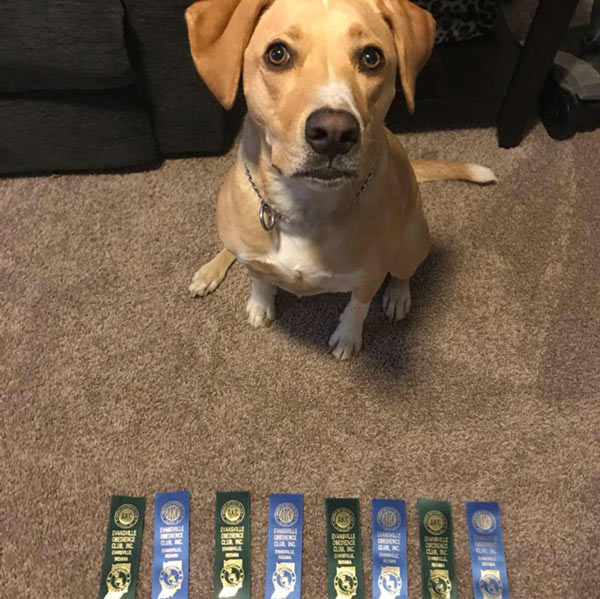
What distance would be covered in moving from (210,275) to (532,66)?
1.30m

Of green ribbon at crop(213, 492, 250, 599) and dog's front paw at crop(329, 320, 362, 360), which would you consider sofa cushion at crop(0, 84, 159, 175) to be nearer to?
dog's front paw at crop(329, 320, 362, 360)

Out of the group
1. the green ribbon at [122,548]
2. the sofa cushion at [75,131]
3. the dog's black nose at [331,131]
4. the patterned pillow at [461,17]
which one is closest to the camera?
the dog's black nose at [331,131]

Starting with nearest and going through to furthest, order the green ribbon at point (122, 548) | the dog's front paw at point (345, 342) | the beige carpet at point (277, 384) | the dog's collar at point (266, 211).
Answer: the dog's collar at point (266, 211) < the green ribbon at point (122, 548) < the beige carpet at point (277, 384) < the dog's front paw at point (345, 342)

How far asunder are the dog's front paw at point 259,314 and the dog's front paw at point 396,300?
0.37 meters

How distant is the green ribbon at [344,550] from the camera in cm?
152

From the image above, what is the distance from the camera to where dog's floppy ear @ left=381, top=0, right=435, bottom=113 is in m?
1.20

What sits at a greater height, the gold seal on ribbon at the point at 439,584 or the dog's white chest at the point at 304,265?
the dog's white chest at the point at 304,265

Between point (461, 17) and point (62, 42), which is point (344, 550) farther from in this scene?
point (461, 17)

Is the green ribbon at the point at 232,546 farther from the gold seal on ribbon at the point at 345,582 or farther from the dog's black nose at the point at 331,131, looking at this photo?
the dog's black nose at the point at 331,131

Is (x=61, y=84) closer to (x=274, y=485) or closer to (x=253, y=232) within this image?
(x=253, y=232)

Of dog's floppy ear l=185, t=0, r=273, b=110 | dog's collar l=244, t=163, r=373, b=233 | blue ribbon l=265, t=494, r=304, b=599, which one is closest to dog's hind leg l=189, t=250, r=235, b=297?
dog's collar l=244, t=163, r=373, b=233

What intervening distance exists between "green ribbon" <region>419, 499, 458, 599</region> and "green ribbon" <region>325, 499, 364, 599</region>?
17 centimetres

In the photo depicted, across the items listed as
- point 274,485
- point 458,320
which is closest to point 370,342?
point 458,320

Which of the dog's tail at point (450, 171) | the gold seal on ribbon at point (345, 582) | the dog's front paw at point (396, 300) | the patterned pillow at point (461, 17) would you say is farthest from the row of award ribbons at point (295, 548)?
the patterned pillow at point (461, 17)
